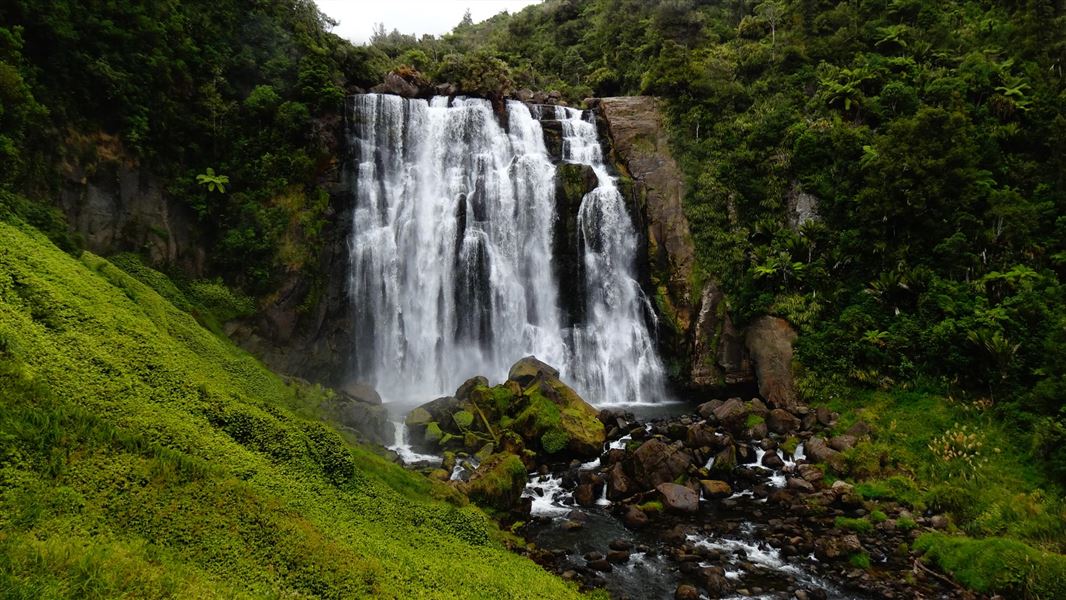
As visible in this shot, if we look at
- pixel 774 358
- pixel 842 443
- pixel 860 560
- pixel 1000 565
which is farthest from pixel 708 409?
pixel 1000 565

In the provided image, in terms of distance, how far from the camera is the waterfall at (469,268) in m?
25.0

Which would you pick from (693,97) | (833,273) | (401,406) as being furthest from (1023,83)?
(401,406)

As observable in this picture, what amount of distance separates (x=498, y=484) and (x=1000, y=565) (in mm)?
10526

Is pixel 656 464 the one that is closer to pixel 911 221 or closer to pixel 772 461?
pixel 772 461

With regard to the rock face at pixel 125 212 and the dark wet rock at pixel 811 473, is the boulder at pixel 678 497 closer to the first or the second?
the dark wet rock at pixel 811 473

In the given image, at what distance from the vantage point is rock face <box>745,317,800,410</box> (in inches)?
842

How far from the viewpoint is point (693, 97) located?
31672 mm

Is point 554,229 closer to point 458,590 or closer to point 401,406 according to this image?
point 401,406

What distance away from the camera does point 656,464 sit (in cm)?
1495

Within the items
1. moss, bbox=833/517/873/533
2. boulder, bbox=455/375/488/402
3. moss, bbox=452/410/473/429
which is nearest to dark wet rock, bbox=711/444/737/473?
moss, bbox=833/517/873/533

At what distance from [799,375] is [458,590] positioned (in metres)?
18.6

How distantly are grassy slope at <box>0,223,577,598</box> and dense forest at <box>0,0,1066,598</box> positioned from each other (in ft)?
0.16

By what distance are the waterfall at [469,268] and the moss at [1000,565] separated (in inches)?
548

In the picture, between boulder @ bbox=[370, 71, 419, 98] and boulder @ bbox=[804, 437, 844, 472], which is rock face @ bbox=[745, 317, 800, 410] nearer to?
boulder @ bbox=[804, 437, 844, 472]
